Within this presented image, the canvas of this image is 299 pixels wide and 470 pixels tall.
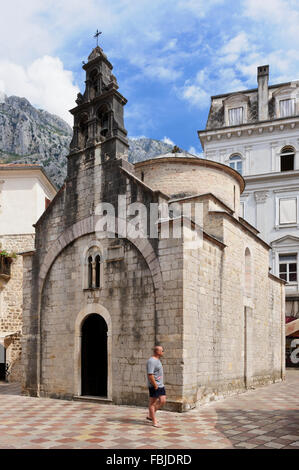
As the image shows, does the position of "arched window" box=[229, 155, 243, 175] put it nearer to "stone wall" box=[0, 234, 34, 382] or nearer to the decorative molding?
the decorative molding

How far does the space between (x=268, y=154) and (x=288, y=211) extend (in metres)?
4.29

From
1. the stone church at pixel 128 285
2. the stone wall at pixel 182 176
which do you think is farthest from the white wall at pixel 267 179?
the stone wall at pixel 182 176

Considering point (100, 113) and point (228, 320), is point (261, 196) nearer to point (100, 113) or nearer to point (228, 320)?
point (228, 320)

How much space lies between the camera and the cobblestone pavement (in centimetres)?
789

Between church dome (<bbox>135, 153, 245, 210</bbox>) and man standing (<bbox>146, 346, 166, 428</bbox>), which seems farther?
church dome (<bbox>135, 153, 245, 210</bbox>)

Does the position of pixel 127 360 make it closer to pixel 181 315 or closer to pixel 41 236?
pixel 181 315

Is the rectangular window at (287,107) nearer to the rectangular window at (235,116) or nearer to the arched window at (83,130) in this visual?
the rectangular window at (235,116)

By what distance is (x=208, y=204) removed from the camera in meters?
14.8

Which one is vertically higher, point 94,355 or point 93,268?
point 93,268

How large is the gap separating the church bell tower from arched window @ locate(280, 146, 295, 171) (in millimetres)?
17966

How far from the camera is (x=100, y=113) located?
15.1 meters

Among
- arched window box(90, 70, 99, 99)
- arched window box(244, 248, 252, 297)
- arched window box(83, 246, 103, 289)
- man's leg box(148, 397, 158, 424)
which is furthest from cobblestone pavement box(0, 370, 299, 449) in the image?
arched window box(90, 70, 99, 99)

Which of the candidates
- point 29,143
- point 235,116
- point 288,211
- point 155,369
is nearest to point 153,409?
point 155,369

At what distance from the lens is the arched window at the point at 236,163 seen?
31.2 metres
